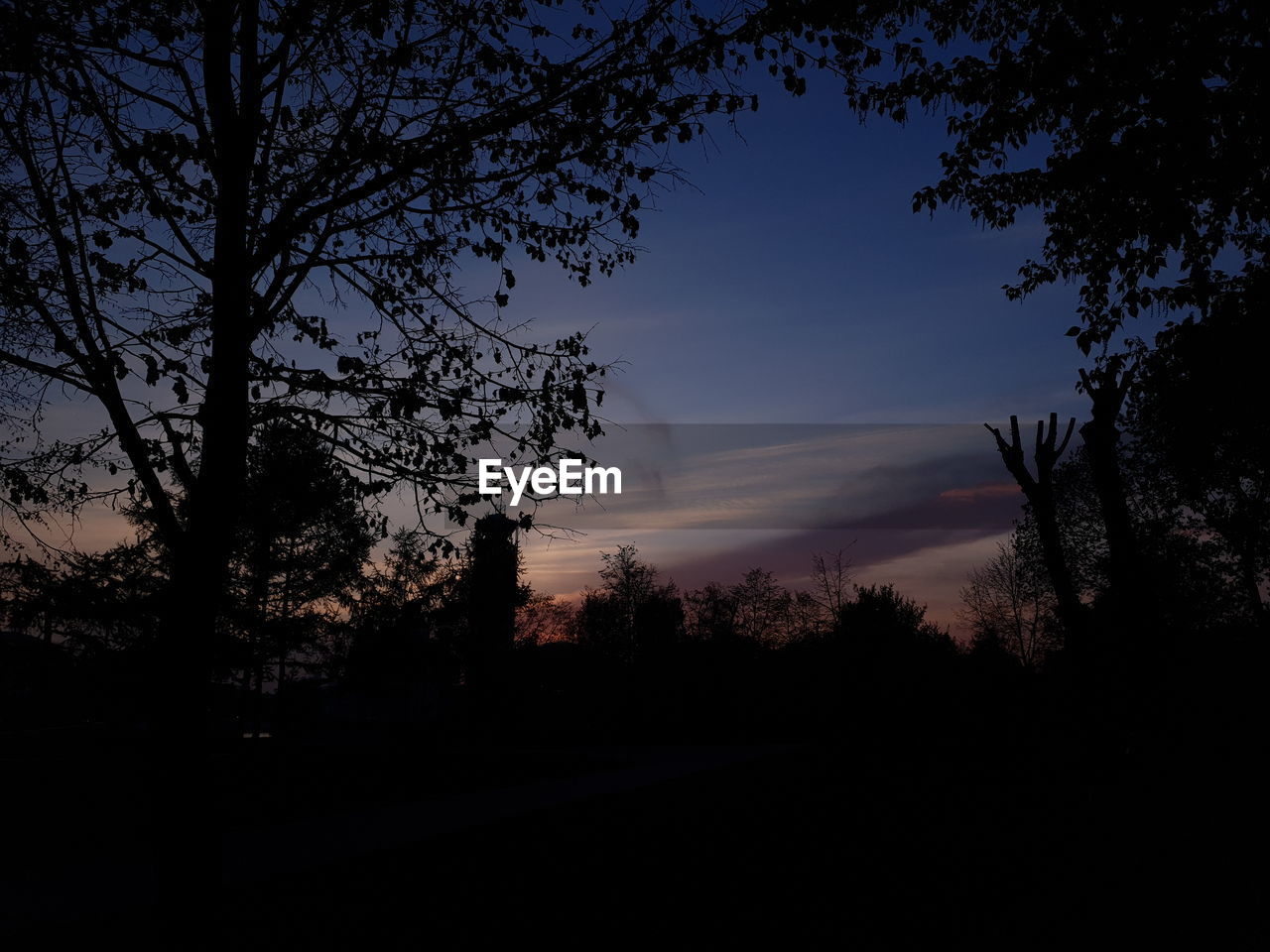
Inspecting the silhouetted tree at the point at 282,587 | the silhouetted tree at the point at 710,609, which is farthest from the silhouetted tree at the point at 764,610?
the silhouetted tree at the point at 282,587

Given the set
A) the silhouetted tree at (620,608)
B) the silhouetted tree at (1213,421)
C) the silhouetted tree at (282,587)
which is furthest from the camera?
the silhouetted tree at (620,608)

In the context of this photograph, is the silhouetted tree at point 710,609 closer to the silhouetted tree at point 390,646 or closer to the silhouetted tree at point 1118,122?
the silhouetted tree at point 390,646

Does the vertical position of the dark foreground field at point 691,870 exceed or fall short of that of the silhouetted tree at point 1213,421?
it falls short

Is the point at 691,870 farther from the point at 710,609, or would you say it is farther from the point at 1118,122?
the point at 710,609

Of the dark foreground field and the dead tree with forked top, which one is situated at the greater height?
the dead tree with forked top

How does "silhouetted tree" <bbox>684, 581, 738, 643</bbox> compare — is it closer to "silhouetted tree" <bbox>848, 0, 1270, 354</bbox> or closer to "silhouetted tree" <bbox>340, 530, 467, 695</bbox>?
"silhouetted tree" <bbox>340, 530, 467, 695</bbox>

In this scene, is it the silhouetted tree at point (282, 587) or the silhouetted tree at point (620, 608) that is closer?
the silhouetted tree at point (282, 587)

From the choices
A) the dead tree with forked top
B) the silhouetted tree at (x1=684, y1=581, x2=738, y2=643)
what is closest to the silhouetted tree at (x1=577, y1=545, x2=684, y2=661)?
the silhouetted tree at (x1=684, y1=581, x2=738, y2=643)

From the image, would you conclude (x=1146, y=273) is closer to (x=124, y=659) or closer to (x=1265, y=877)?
(x=1265, y=877)

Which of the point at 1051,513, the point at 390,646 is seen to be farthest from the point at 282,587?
the point at 1051,513

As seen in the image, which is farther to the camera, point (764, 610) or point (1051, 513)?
point (764, 610)

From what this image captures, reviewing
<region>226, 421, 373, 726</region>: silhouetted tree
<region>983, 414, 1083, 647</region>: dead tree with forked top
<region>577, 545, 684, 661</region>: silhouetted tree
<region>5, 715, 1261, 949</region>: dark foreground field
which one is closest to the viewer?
<region>5, 715, 1261, 949</region>: dark foreground field

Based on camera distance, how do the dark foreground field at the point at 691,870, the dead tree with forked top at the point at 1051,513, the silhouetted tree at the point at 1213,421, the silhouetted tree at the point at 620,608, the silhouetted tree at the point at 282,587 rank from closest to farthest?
the dark foreground field at the point at 691,870 → the silhouetted tree at the point at 1213,421 → the dead tree with forked top at the point at 1051,513 → the silhouetted tree at the point at 282,587 → the silhouetted tree at the point at 620,608

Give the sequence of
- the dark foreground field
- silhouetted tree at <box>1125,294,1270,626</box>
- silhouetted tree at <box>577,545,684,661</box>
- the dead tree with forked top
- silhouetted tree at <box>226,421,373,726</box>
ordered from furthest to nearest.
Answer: silhouetted tree at <box>577,545,684,661</box>
silhouetted tree at <box>226,421,373,726</box>
the dead tree with forked top
silhouetted tree at <box>1125,294,1270,626</box>
the dark foreground field
